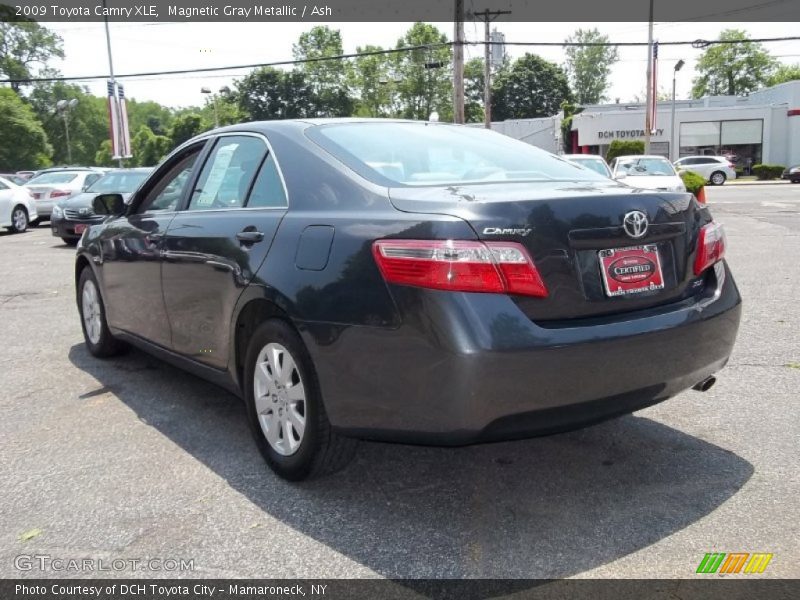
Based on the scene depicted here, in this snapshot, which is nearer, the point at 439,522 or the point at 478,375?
the point at 478,375

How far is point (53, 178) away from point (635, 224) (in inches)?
805

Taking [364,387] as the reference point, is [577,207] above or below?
above

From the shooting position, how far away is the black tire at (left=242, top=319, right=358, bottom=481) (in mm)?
3026

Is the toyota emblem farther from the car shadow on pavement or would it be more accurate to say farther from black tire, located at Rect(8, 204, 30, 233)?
black tire, located at Rect(8, 204, 30, 233)

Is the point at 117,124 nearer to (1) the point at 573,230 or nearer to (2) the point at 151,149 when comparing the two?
(1) the point at 573,230

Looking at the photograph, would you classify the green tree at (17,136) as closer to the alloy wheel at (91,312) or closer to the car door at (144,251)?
the alloy wheel at (91,312)

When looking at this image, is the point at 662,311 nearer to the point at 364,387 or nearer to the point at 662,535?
the point at 662,535

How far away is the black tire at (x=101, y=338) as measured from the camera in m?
5.39

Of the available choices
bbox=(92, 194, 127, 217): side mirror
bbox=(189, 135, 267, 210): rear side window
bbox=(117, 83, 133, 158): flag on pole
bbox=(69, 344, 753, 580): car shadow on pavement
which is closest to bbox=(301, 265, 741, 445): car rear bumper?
bbox=(69, 344, 753, 580): car shadow on pavement

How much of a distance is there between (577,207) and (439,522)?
53.6 inches

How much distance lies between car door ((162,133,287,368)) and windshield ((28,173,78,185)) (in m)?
17.7

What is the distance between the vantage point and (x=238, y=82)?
90188 millimetres

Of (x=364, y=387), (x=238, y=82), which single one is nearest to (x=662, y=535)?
(x=364, y=387)

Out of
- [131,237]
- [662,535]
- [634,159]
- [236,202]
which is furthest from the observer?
[634,159]
